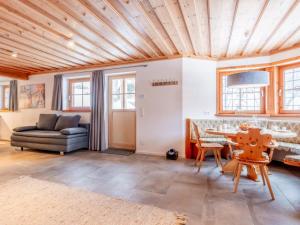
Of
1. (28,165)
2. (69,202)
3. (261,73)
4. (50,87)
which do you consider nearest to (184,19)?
(261,73)

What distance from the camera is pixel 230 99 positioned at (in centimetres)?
427

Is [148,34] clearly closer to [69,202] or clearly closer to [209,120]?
[209,120]

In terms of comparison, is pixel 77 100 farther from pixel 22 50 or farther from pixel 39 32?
pixel 39 32

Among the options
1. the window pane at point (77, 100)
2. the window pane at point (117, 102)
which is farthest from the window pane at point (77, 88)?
the window pane at point (117, 102)

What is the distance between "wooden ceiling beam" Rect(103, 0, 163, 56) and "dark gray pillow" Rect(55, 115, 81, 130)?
2784mm

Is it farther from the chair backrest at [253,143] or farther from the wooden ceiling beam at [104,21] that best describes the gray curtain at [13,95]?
the chair backrest at [253,143]

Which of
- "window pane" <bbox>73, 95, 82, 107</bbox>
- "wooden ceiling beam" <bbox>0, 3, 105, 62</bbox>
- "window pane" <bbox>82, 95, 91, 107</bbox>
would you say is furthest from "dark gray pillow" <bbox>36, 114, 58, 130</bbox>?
"wooden ceiling beam" <bbox>0, 3, 105, 62</bbox>

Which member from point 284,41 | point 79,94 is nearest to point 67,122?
point 79,94

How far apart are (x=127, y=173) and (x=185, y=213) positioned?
1.39 m

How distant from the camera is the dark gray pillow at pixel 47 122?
4973 mm

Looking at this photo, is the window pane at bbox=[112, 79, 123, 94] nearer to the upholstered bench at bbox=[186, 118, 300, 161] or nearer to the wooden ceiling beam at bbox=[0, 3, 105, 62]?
the wooden ceiling beam at bbox=[0, 3, 105, 62]

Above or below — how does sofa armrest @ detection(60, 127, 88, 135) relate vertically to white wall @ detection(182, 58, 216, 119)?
below

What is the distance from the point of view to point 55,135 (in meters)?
4.18

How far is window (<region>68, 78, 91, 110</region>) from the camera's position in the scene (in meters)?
5.21
